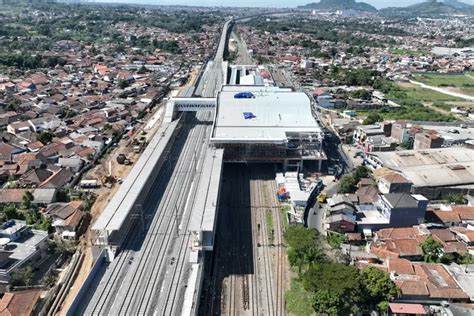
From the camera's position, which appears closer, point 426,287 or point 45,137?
point 426,287

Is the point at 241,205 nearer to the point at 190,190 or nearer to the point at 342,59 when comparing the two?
the point at 190,190

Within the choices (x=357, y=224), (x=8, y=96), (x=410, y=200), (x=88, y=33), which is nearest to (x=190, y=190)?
(x=357, y=224)

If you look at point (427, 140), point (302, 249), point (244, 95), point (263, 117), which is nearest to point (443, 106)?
A: point (427, 140)

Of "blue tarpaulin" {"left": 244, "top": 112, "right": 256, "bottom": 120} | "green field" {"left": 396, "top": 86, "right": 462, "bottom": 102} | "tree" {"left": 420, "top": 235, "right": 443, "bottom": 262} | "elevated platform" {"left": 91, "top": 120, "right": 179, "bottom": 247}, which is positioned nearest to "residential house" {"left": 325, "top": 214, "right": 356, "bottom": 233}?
"tree" {"left": 420, "top": 235, "right": 443, "bottom": 262}

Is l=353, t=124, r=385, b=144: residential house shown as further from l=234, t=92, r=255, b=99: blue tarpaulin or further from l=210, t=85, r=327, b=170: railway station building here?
l=234, t=92, r=255, b=99: blue tarpaulin

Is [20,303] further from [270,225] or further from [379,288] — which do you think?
[379,288]

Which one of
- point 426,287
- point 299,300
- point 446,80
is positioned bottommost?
point 299,300

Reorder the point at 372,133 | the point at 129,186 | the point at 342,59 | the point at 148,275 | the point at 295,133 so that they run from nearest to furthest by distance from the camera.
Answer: the point at 148,275 → the point at 129,186 → the point at 295,133 → the point at 372,133 → the point at 342,59
